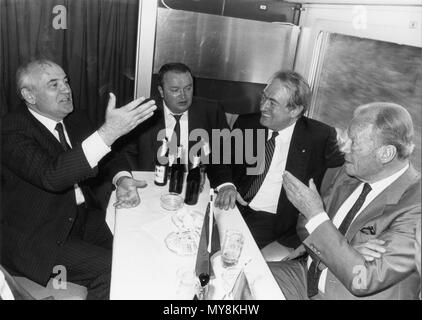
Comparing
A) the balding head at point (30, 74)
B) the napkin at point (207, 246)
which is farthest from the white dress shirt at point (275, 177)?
the balding head at point (30, 74)

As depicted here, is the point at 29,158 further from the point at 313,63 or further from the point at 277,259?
the point at 313,63

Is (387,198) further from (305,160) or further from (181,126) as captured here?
(181,126)

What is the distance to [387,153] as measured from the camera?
1.60m

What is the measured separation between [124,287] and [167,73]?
1.86 metres

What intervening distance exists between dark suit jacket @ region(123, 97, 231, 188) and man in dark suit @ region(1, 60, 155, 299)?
0.59 metres

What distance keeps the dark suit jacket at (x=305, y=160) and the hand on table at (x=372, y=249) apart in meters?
1.06

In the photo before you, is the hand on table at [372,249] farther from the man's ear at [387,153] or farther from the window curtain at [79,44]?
the window curtain at [79,44]

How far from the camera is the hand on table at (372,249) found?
1.41 meters

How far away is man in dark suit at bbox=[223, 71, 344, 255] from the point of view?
2553mm

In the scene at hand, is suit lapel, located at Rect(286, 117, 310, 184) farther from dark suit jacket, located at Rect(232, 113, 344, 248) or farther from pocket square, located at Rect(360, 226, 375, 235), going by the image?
pocket square, located at Rect(360, 226, 375, 235)
